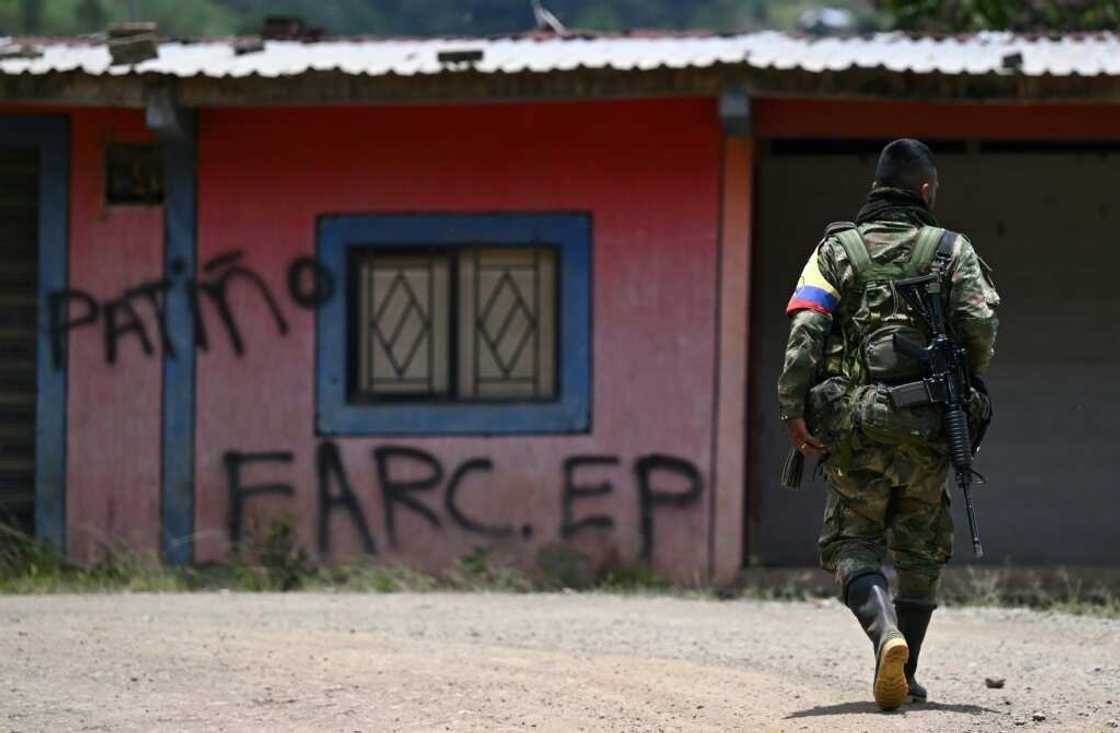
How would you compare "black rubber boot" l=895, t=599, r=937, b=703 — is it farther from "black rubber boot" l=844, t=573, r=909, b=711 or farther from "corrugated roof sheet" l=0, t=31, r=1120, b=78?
"corrugated roof sheet" l=0, t=31, r=1120, b=78

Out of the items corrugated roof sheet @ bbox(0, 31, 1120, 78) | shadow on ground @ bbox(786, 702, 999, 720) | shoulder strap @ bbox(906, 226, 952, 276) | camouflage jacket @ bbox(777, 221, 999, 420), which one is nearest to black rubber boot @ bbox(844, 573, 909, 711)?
shadow on ground @ bbox(786, 702, 999, 720)

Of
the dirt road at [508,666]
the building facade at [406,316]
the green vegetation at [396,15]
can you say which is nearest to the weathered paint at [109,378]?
the building facade at [406,316]

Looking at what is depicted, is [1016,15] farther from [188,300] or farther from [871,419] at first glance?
[871,419]

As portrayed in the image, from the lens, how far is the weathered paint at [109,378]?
10.1 m

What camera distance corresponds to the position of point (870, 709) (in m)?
5.86

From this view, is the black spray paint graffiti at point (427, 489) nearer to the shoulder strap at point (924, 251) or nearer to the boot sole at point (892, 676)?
the shoulder strap at point (924, 251)

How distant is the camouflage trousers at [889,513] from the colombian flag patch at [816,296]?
1.28ft

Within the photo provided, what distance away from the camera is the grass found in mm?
9562

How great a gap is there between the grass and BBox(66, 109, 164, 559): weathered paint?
25 cm

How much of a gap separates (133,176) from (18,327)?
38.8 inches

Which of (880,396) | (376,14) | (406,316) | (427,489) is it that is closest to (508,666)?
(880,396)

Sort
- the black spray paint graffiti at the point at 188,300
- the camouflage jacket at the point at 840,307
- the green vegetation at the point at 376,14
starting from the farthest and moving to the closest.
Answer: the green vegetation at the point at 376,14 → the black spray paint graffiti at the point at 188,300 → the camouflage jacket at the point at 840,307

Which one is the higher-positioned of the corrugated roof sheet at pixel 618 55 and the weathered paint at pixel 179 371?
the corrugated roof sheet at pixel 618 55

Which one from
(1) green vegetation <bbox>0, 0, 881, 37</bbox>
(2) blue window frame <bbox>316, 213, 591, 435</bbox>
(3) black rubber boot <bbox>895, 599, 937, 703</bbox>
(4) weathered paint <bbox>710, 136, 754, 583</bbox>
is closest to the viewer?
(3) black rubber boot <bbox>895, 599, 937, 703</bbox>
